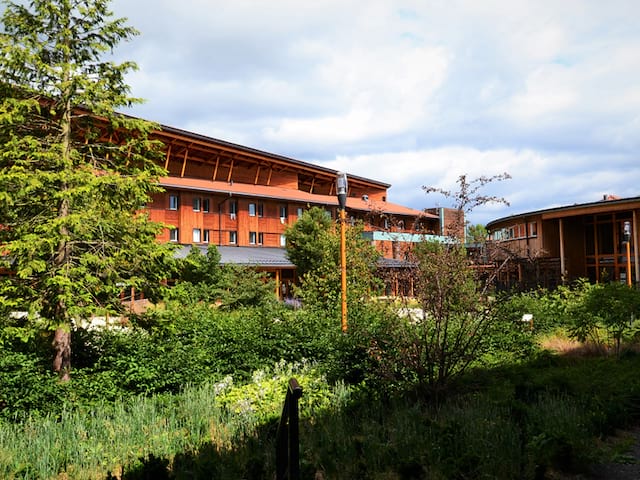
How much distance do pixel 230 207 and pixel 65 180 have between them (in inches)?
1115

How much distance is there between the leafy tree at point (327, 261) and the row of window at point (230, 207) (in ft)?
31.2

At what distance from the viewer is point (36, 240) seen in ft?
28.0

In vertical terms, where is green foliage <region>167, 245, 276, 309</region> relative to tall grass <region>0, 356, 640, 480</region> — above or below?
above

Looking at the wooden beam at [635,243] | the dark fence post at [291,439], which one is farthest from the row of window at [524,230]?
the dark fence post at [291,439]

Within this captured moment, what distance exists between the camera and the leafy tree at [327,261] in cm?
1605

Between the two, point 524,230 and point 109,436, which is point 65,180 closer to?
point 109,436

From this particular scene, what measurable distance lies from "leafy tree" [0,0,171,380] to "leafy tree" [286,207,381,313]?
521cm

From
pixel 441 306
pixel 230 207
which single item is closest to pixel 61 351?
pixel 441 306

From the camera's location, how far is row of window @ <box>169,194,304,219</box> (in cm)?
3384

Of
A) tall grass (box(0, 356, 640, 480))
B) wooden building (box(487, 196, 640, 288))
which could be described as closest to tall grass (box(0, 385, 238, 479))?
tall grass (box(0, 356, 640, 480))

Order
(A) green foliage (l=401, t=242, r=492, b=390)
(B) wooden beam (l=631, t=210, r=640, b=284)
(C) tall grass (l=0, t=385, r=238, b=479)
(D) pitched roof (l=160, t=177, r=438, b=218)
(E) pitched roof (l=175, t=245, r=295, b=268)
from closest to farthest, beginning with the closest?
(C) tall grass (l=0, t=385, r=238, b=479), (A) green foliage (l=401, t=242, r=492, b=390), (B) wooden beam (l=631, t=210, r=640, b=284), (E) pitched roof (l=175, t=245, r=295, b=268), (D) pitched roof (l=160, t=177, r=438, b=218)

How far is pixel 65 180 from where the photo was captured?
28.6ft

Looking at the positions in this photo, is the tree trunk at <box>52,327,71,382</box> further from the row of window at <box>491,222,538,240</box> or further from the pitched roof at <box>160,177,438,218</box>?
the row of window at <box>491,222,538,240</box>

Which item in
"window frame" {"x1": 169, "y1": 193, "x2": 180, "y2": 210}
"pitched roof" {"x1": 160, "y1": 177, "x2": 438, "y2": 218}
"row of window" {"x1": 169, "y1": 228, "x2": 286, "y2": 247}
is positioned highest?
"pitched roof" {"x1": 160, "y1": 177, "x2": 438, "y2": 218}
